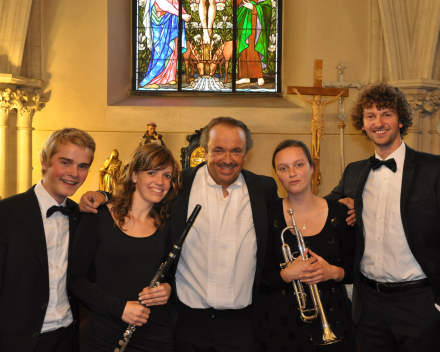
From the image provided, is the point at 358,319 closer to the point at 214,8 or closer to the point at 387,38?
the point at 387,38

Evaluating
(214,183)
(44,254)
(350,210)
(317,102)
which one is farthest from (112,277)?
(317,102)

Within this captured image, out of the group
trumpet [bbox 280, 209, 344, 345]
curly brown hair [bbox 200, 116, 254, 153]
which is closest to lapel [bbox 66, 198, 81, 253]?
curly brown hair [bbox 200, 116, 254, 153]

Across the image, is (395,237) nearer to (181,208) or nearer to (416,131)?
(181,208)

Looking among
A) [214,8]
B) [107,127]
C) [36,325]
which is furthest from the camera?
[214,8]

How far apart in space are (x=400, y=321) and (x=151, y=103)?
5928mm

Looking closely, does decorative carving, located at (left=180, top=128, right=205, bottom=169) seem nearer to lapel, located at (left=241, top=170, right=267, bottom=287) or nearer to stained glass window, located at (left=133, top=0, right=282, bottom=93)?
stained glass window, located at (left=133, top=0, right=282, bottom=93)

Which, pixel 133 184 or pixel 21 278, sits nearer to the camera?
pixel 21 278

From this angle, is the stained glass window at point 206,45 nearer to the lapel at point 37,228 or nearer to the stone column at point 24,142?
the stone column at point 24,142

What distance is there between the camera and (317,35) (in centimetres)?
734

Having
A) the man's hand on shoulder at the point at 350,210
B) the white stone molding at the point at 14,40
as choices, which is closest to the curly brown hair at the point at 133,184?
the man's hand on shoulder at the point at 350,210

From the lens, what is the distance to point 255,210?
2.50 meters

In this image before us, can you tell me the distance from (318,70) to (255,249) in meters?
5.41

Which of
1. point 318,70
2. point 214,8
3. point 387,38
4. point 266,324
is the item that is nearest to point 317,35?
point 318,70

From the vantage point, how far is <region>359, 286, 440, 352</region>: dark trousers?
2327mm
